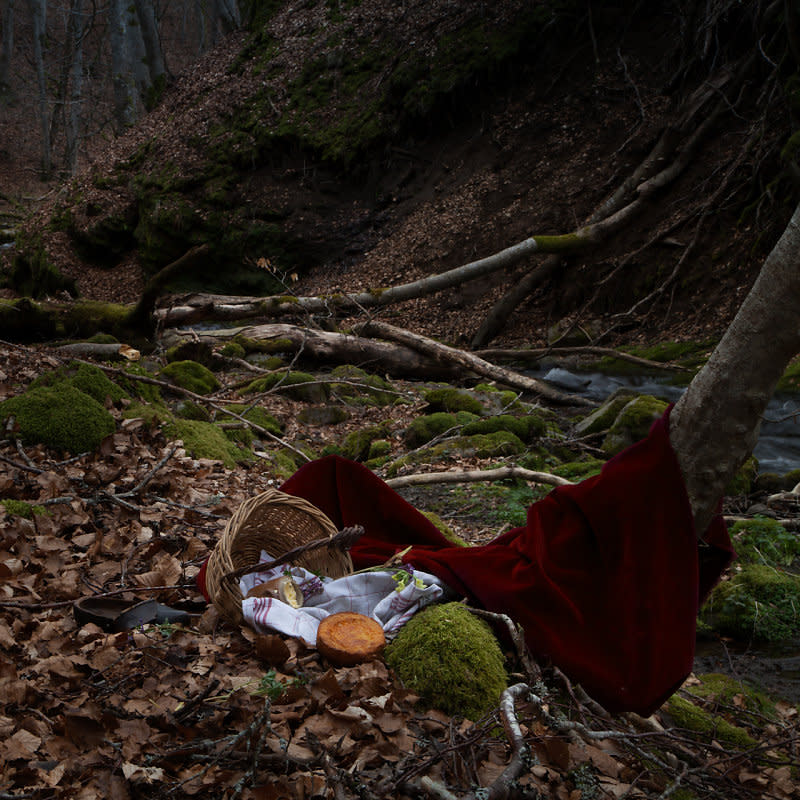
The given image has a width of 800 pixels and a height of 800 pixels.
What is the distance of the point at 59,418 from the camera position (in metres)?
4.58

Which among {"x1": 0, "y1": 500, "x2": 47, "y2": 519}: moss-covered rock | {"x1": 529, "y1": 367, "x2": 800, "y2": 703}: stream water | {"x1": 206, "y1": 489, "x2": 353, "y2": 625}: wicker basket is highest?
{"x1": 0, "y1": 500, "x2": 47, "y2": 519}: moss-covered rock

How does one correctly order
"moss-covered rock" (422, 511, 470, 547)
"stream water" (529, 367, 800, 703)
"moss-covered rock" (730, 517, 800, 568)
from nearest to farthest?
"stream water" (529, 367, 800, 703) < "moss-covered rock" (422, 511, 470, 547) < "moss-covered rock" (730, 517, 800, 568)

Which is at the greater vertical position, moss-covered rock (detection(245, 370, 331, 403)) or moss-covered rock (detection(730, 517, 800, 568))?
moss-covered rock (detection(245, 370, 331, 403))

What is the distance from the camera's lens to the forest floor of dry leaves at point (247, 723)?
186 cm

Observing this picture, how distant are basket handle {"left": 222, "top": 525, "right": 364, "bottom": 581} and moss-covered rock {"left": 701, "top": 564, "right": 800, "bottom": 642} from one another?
3.09m

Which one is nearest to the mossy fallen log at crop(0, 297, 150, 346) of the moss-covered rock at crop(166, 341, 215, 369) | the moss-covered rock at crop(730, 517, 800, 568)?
the moss-covered rock at crop(166, 341, 215, 369)

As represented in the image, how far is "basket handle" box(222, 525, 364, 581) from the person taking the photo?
265cm

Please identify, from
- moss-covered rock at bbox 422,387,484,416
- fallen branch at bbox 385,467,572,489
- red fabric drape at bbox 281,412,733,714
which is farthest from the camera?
moss-covered rock at bbox 422,387,484,416

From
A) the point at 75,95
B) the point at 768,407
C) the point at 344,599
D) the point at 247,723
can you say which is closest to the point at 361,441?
the point at 344,599

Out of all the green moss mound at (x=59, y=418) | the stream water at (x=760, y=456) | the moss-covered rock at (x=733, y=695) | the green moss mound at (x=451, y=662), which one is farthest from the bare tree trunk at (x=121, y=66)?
the moss-covered rock at (x=733, y=695)

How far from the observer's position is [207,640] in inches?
105

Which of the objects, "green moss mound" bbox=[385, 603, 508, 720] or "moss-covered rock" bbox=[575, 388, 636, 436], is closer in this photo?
"green moss mound" bbox=[385, 603, 508, 720]

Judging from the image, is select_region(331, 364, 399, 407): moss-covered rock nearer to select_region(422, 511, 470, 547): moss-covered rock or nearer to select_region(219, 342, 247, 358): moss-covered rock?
→ select_region(219, 342, 247, 358): moss-covered rock

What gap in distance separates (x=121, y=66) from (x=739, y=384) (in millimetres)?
26215
